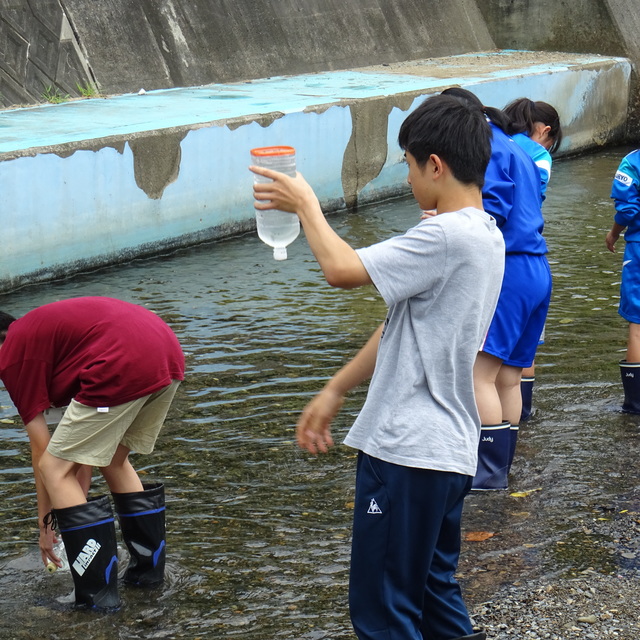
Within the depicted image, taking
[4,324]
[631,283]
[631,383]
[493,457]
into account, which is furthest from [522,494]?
[4,324]

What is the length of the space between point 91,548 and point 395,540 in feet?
4.79

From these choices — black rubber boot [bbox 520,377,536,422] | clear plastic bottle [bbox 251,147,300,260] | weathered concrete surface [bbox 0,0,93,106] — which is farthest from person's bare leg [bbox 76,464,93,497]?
weathered concrete surface [bbox 0,0,93,106]

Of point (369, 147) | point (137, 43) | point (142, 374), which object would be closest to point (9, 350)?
point (142, 374)

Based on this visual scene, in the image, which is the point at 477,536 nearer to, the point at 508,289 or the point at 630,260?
the point at 508,289

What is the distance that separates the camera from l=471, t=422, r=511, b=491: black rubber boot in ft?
15.1

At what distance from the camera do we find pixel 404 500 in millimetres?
2736

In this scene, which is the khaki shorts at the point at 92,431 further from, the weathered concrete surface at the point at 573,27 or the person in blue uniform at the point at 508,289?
the weathered concrete surface at the point at 573,27

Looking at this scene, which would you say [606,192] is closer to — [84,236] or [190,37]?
[190,37]

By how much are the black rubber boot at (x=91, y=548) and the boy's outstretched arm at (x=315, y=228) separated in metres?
1.60

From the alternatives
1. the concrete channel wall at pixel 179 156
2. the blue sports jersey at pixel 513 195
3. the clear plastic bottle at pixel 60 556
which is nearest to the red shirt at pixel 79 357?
the clear plastic bottle at pixel 60 556

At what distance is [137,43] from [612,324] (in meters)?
7.12

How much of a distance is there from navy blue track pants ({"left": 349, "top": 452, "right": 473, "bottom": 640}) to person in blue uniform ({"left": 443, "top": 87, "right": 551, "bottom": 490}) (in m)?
1.76

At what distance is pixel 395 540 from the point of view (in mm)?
2754

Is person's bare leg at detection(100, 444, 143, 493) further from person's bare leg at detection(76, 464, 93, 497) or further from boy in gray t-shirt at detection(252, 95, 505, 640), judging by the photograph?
boy in gray t-shirt at detection(252, 95, 505, 640)
